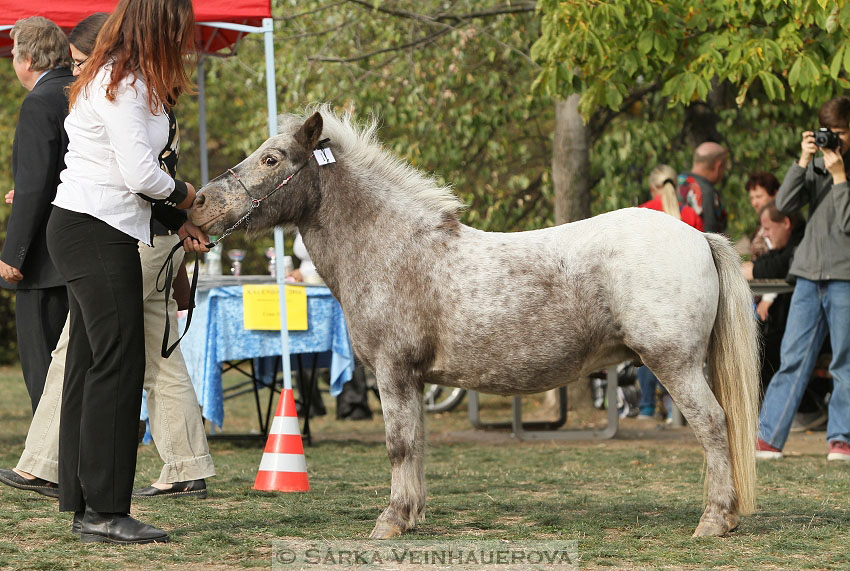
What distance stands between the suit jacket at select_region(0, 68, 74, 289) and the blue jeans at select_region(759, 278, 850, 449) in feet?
16.3

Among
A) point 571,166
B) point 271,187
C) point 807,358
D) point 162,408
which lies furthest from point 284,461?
point 571,166

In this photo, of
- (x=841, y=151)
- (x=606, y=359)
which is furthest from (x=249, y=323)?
(x=841, y=151)

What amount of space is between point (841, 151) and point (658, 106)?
204 inches

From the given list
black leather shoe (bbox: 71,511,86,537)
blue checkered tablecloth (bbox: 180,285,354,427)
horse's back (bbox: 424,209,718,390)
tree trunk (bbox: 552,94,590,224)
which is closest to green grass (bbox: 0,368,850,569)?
black leather shoe (bbox: 71,511,86,537)

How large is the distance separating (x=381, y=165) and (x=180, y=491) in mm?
2186

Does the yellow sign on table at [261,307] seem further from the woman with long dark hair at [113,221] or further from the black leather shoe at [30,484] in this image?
the woman with long dark hair at [113,221]

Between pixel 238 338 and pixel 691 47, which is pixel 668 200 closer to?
pixel 691 47

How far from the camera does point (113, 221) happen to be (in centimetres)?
446

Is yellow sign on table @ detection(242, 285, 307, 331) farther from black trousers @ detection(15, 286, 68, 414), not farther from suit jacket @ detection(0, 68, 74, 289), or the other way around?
suit jacket @ detection(0, 68, 74, 289)

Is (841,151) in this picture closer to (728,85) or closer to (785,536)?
(785,536)

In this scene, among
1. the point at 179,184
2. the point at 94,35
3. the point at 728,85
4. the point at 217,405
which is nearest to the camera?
the point at 179,184

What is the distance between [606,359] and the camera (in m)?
5.08

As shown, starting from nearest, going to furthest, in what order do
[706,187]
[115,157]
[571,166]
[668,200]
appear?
[115,157] → [668,200] → [706,187] → [571,166]

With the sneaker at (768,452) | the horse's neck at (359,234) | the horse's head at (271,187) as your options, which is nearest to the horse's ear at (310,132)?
the horse's head at (271,187)
